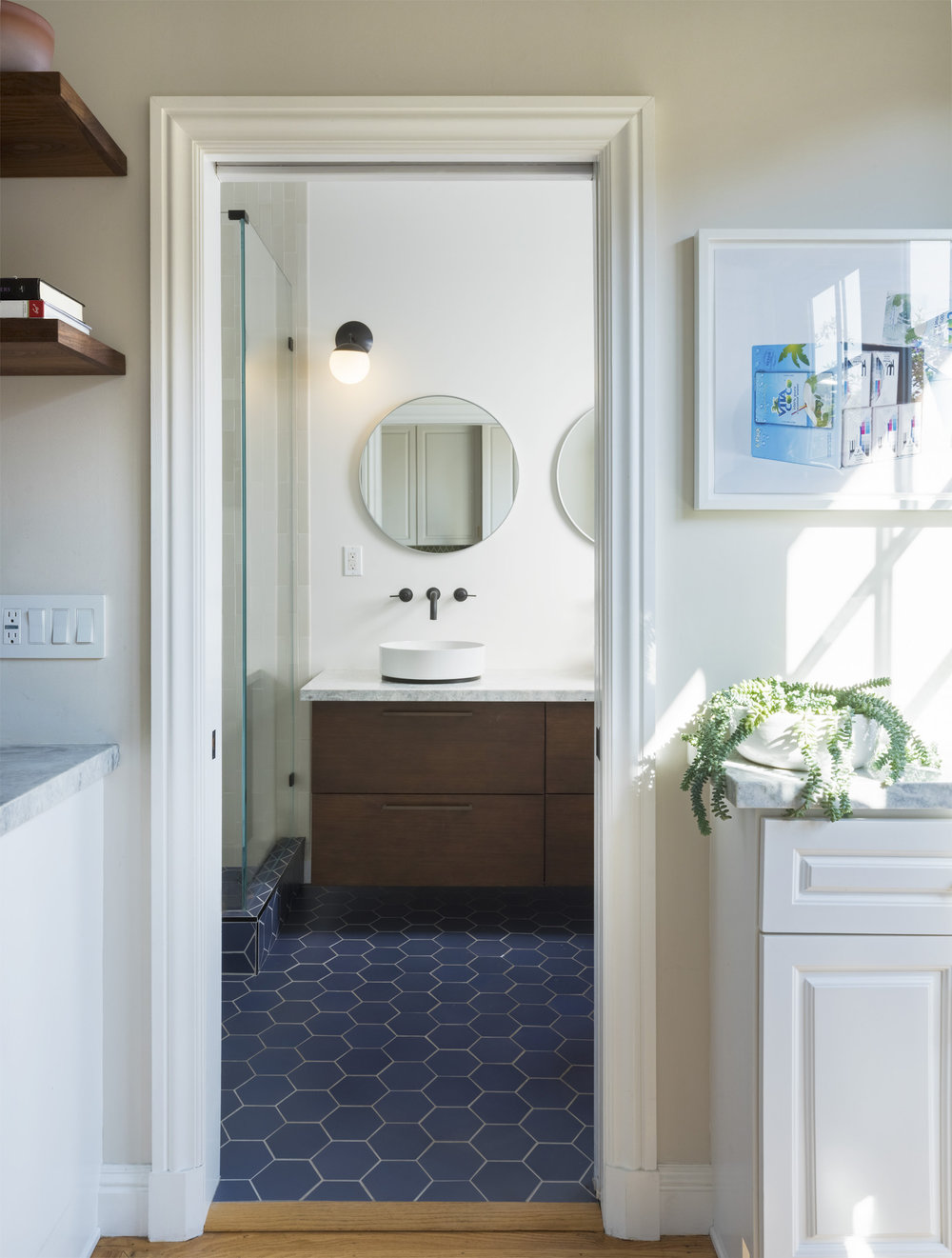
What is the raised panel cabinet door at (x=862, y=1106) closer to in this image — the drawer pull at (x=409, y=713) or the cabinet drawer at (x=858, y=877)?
the cabinet drawer at (x=858, y=877)

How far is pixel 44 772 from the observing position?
146 cm

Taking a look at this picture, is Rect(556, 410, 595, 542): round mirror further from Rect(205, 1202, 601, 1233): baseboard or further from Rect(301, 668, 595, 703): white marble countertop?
Rect(205, 1202, 601, 1233): baseboard

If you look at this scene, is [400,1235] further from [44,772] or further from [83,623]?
[83,623]

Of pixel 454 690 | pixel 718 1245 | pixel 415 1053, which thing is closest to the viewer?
pixel 718 1245

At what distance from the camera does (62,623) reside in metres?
1.65

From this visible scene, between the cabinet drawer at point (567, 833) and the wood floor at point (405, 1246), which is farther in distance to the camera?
the cabinet drawer at point (567, 833)

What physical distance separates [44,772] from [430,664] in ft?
5.51

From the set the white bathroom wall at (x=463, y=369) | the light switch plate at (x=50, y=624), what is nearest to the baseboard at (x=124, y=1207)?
the light switch plate at (x=50, y=624)

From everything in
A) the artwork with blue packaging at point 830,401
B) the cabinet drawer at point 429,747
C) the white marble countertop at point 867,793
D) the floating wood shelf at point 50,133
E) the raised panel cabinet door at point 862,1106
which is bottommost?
the raised panel cabinet door at point 862,1106

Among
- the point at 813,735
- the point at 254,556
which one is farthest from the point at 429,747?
the point at 813,735

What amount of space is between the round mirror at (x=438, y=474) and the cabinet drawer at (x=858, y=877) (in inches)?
87.4

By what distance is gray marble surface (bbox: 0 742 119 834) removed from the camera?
131 centimetres

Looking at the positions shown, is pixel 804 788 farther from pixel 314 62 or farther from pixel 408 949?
pixel 408 949

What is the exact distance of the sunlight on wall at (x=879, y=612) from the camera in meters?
1.68
